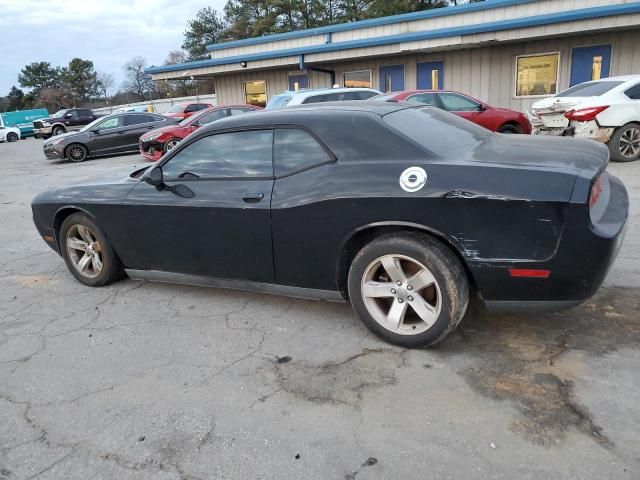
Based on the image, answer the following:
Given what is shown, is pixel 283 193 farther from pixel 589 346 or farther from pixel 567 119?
pixel 567 119

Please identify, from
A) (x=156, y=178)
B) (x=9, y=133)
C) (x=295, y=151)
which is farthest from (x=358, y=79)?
(x=9, y=133)

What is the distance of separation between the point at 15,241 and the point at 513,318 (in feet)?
21.1

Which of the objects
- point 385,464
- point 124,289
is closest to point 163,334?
point 124,289

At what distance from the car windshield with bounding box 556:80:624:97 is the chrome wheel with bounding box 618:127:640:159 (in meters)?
0.86

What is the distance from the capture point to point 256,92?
70.3 feet

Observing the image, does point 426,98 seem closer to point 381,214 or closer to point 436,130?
point 436,130

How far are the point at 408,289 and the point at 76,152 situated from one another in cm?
1538

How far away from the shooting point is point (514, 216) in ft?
9.20

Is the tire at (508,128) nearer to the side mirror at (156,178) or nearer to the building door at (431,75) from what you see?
the building door at (431,75)

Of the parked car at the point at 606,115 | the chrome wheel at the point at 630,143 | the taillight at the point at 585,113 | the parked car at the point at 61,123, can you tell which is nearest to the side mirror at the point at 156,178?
the parked car at the point at 606,115

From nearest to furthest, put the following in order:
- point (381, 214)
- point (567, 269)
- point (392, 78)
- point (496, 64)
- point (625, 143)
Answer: point (567, 269)
point (381, 214)
point (625, 143)
point (496, 64)
point (392, 78)

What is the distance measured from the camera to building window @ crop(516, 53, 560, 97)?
1468cm

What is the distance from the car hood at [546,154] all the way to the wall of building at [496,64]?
1229 cm

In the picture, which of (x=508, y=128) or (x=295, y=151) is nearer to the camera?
(x=295, y=151)
